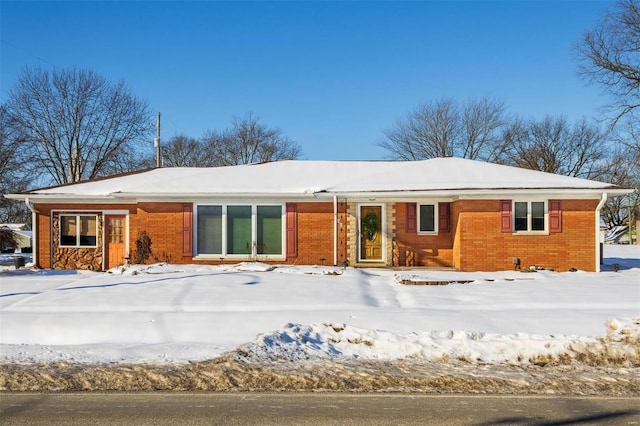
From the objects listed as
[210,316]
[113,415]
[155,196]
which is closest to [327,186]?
[155,196]

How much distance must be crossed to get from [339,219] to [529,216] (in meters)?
6.45

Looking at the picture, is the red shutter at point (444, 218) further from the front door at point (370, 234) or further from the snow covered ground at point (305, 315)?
the snow covered ground at point (305, 315)

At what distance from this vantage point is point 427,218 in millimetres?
19062

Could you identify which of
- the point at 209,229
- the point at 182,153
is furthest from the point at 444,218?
the point at 182,153

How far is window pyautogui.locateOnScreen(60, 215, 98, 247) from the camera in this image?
806 inches

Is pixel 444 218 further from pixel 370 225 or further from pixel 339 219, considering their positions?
pixel 339 219

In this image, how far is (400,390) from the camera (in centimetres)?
644

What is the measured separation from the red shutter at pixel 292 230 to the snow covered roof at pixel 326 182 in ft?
2.16

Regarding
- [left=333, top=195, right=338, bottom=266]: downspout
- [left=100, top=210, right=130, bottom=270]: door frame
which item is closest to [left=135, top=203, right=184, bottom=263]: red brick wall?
[left=100, top=210, right=130, bottom=270]: door frame

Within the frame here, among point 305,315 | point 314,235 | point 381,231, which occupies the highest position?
point 381,231

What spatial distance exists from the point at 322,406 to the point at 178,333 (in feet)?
15.2

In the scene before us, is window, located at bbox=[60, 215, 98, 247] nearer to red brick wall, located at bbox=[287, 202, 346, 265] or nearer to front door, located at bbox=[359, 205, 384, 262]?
red brick wall, located at bbox=[287, 202, 346, 265]

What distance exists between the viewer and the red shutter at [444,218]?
18.9m

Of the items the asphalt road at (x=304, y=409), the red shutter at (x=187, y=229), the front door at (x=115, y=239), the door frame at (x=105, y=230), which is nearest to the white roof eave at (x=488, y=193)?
the red shutter at (x=187, y=229)
